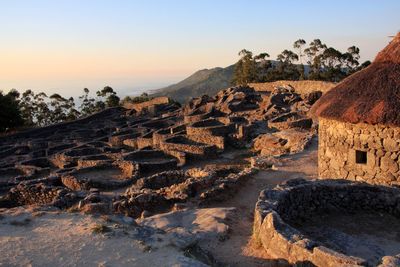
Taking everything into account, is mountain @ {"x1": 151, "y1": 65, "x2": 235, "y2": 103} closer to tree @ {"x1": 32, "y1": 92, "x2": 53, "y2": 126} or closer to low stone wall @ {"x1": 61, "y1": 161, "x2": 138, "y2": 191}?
tree @ {"x1": 32, "y1": 92, "x2": 53, "y2": 126}

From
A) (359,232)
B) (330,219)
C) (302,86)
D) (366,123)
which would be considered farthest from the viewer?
(302,86)

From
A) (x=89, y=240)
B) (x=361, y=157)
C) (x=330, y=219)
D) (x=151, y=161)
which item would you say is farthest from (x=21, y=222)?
(x=151, y=161)

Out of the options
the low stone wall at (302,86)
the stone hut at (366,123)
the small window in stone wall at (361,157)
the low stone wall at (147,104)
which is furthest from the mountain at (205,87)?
the small window in stone wall at (361,157)

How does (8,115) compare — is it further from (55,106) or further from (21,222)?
(21,222)

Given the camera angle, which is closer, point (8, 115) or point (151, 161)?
point (151, 161)

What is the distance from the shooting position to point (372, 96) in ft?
41.6

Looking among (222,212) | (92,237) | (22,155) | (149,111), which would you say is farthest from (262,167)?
(149,111)

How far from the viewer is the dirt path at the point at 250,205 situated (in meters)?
9.37

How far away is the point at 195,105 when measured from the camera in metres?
43.1

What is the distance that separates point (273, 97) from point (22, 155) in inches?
786

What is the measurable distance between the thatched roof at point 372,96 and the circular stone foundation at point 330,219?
6.32 ft

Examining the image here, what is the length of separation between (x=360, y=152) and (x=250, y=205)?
3.52 m

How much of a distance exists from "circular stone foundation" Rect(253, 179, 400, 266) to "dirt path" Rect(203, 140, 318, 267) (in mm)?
361

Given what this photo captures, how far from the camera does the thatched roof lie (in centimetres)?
1223
